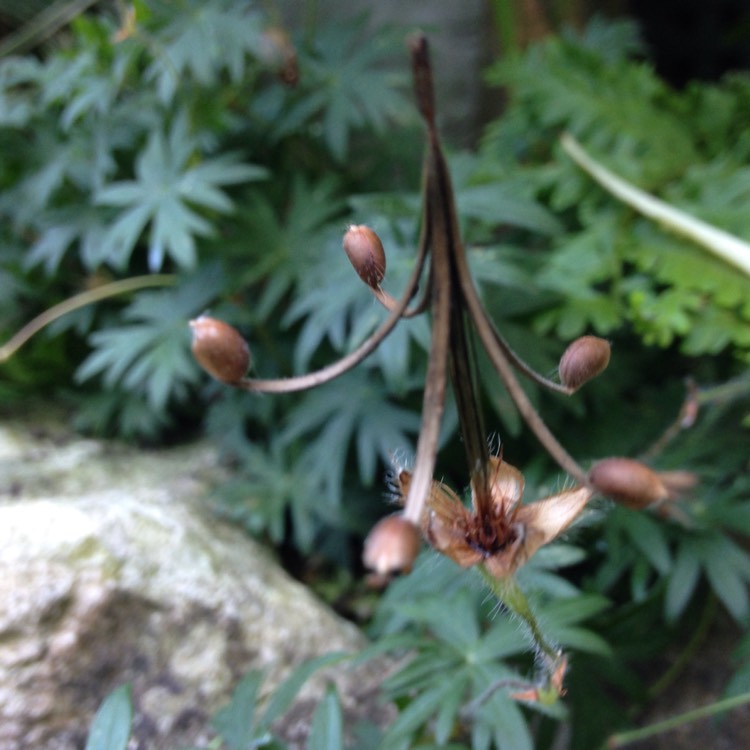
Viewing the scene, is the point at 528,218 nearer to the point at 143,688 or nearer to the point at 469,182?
the point at 469,182

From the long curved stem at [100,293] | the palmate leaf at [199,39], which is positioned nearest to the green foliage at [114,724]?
the long curved stem at [100,293]

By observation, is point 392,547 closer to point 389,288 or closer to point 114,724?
point 114,724

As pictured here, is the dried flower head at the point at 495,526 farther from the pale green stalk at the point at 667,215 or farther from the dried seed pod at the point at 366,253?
the pale green stalk at the point at 667,215

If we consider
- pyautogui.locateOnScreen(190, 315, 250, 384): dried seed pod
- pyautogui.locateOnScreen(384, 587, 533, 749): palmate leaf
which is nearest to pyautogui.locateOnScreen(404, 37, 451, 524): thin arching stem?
pyautogui.locateOnScreen(190, 315, 250, 384): dried seed pod

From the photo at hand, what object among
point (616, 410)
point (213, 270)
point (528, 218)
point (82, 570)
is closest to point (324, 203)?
point (213, 270)

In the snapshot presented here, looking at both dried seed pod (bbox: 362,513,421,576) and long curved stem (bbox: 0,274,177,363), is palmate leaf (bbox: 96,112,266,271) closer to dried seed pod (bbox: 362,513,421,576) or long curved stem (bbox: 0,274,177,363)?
long curved stem (bbox: 0,274,177,363)

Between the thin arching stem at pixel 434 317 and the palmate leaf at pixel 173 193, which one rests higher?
the thin arching stem at pixel 434 317

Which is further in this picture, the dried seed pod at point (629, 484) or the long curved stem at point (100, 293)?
the long curved stem at point (100, 293)
